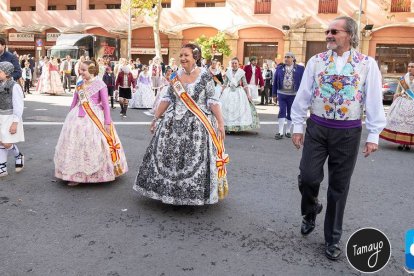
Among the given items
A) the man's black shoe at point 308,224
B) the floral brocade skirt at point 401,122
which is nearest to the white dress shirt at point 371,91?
the man's black shoe at point 308,224

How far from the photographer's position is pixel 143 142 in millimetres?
8773

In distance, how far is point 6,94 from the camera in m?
5.73

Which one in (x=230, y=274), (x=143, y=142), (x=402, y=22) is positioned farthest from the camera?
(x=402, y=22)

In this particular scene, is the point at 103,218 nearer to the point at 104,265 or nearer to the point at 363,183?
the point at 104,265

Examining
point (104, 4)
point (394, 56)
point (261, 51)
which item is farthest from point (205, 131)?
point (104, 4)

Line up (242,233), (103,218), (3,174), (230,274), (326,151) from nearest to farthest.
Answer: (230,274), (326,151), (242,233), (103,218), (3,174)

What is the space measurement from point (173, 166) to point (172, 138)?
30 cm

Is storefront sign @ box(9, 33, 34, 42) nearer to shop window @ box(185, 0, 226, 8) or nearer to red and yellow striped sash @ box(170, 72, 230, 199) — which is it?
shop window @ box(185, 0, 226, 8)

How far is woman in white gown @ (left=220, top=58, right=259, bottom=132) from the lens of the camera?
10.3m

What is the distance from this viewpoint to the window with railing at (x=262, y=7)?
30.2 m

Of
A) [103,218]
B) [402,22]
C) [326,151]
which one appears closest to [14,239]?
[103,218]

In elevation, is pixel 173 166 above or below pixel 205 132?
below

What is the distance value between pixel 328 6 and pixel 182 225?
27131 mm

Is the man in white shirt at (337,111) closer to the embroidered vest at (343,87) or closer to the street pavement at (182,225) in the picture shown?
the embroidered vest at (343,87)
